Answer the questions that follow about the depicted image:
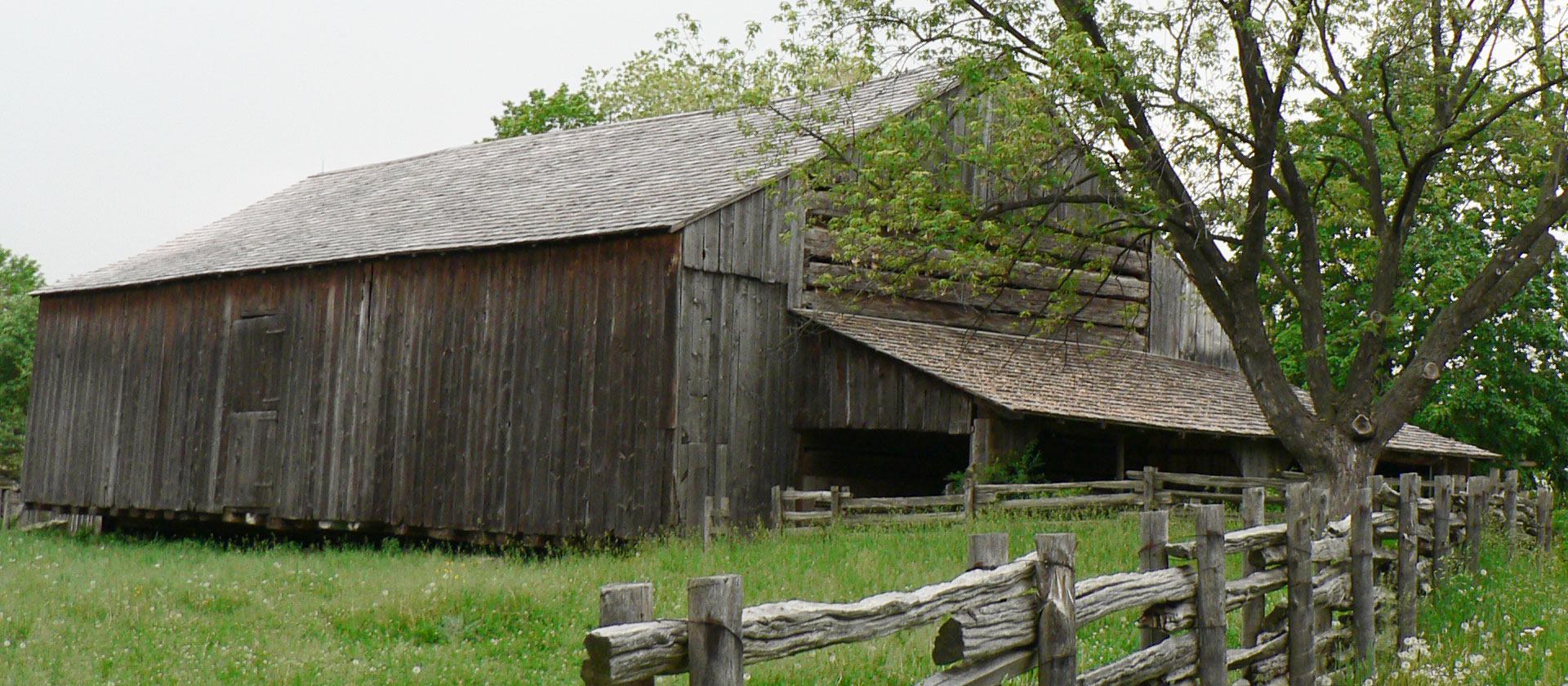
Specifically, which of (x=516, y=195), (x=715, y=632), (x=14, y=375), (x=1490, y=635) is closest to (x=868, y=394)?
(x=516, y=195)

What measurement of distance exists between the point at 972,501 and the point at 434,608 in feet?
23.6

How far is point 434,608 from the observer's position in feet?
38.4

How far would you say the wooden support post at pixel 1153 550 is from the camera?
715cm

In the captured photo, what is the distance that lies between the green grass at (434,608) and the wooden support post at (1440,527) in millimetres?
2662

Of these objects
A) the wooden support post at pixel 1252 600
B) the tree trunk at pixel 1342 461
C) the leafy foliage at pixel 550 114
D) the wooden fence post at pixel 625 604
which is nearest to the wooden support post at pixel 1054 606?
the wooden fence post at pixel 625 604

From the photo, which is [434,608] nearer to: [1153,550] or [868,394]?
[1153,550]

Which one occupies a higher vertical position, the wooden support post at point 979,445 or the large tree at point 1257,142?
the large tree at point 1257,142

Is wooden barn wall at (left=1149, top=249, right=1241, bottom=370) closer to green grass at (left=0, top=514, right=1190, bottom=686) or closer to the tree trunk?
green grass at (left=0, top=514, right=1190, bottom=686)

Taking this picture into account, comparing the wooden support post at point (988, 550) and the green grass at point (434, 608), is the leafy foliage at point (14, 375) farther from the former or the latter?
the wooden support post at point (988, 550)

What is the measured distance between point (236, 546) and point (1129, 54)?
51.3 feet

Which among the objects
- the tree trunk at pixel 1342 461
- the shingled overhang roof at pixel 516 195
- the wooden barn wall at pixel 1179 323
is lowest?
the tree trunk at pixel 1342 461

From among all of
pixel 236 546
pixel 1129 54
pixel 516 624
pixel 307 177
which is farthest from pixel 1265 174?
pixel 307 177

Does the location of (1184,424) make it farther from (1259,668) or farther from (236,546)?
(236,546)

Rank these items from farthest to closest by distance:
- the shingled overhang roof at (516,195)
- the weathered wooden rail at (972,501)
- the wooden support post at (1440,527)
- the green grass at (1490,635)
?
the shingled overhang roof at (516,195) → the weathered wooden rail at (972,501) → the wooden support post at (1440,527) → the green grass at (1490,635)
